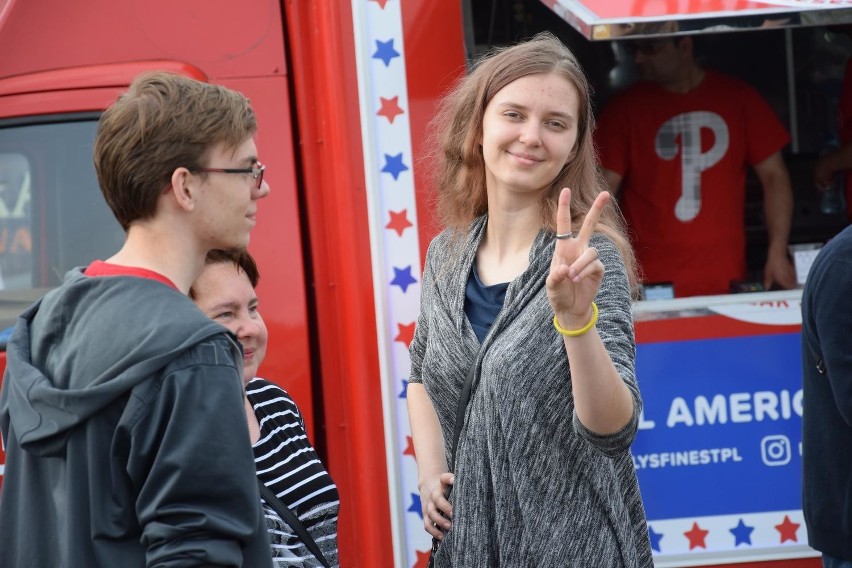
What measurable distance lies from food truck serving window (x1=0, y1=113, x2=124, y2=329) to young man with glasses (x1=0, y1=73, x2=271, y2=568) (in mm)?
1386

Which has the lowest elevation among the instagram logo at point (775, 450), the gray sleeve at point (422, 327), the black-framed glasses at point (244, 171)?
the instagram logo at point (775, 450)

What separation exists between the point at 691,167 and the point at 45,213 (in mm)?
2023

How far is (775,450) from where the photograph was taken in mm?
3090

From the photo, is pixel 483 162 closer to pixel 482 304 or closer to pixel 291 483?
pixel 482 304

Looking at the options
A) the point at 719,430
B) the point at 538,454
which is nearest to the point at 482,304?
the point at 538,454

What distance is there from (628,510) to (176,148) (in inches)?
42.9

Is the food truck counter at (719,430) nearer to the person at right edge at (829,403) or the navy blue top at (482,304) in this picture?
the person at right edge at (829,403)

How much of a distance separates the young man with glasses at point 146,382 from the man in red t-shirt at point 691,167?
2.27m

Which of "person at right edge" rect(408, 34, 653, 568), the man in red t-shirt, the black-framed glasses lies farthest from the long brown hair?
the man in red t-shirt

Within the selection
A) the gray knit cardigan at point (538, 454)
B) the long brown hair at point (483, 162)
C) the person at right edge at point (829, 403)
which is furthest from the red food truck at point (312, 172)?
the person at right edge at point (829, 403)

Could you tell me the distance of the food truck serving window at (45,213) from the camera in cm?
293

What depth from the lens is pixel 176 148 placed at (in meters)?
1.51

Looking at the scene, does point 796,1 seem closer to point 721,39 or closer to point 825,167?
point 825,167

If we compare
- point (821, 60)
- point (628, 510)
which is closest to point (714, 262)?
point (628, 510)
